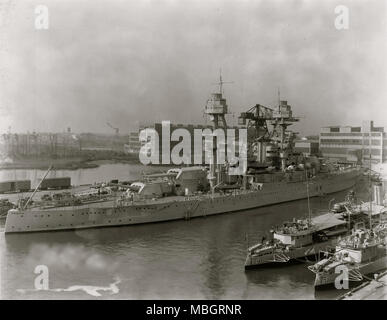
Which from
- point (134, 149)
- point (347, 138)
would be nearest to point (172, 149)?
point (134, 149)

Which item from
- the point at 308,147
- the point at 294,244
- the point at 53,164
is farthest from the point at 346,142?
the point at 294,244

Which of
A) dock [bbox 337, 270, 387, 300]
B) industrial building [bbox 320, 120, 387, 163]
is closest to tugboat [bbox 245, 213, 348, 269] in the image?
dock [bbox 337, 270, 387, 300]

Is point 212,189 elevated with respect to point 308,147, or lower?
lower

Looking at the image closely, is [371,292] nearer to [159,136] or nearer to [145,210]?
[145,210]

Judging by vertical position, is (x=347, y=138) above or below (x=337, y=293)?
above
